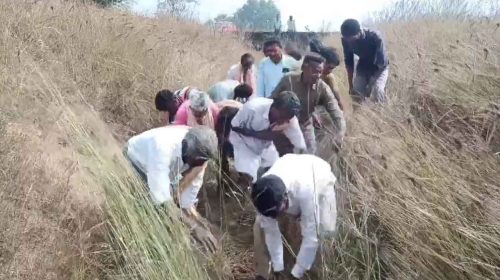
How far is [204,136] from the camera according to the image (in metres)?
4.74

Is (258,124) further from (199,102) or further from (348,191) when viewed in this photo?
(348,191)

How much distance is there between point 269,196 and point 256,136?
1513 millimetres

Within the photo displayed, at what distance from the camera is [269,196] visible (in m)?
4.00

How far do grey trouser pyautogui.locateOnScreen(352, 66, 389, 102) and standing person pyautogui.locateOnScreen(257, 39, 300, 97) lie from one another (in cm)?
84

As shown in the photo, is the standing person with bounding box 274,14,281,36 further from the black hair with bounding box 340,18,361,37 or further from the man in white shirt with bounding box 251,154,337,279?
the man in white shirt with bounding box 251,154,337,279

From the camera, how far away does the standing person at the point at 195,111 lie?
548 centimetres

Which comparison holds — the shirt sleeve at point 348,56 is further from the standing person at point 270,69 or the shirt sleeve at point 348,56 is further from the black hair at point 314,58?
the black hair at point 314,58

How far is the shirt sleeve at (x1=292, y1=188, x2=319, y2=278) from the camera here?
412cm

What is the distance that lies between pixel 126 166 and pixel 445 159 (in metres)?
2.00

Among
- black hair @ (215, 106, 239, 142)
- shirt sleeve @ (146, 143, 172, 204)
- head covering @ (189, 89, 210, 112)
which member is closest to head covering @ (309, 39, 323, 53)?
black hair @ (215, 106, 239, 142)

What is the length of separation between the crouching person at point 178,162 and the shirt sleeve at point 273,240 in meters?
0.43

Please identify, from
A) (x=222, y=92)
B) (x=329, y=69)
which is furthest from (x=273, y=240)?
(x=222, y=92)

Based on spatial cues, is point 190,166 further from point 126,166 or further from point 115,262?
point 115,262

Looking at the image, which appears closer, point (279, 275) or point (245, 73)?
point (279, 275)
